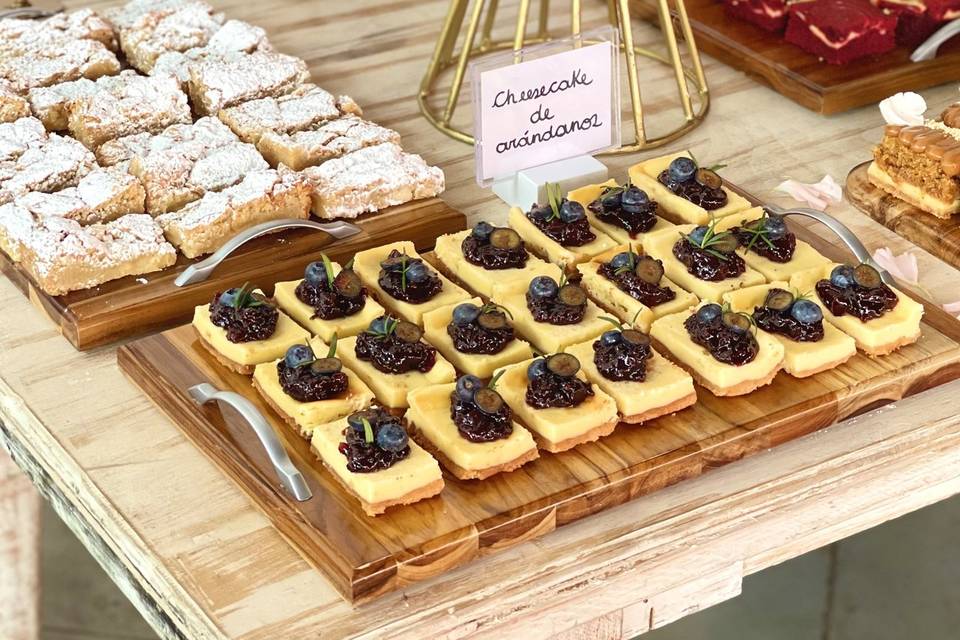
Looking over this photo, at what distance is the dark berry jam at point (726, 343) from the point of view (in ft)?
6.29

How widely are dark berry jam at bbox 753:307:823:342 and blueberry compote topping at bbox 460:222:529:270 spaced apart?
39 cm

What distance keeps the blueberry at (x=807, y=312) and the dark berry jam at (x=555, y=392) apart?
13.7 inches

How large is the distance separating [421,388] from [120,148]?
3.22 feet

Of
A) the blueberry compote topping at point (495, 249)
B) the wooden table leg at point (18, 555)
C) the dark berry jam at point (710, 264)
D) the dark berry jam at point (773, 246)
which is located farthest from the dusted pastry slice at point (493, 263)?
the wooden table leg at point (18, 555)

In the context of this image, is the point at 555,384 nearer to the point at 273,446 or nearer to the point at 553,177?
the point at 273,446

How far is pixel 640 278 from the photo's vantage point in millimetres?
2070

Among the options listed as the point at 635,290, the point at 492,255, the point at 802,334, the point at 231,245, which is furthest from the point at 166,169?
the point at 802,334

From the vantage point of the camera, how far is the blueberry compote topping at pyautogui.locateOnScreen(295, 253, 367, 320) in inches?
80.0

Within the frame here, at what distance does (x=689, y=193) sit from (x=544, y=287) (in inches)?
17.9

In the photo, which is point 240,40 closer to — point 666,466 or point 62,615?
point 666,466

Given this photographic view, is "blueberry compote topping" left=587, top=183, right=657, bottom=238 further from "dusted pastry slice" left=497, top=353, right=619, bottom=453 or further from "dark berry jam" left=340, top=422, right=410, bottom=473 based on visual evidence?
"dark berry jam" left=340, top=422, right=410, bottom=473

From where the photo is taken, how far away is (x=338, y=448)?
1767 mm

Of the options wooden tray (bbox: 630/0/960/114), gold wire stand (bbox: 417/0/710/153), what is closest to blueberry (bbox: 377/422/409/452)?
gold wire stand (bbox: 417/0/710/153)

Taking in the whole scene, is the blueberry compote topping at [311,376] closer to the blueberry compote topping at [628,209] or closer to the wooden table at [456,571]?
the wooden table at [456,571]
